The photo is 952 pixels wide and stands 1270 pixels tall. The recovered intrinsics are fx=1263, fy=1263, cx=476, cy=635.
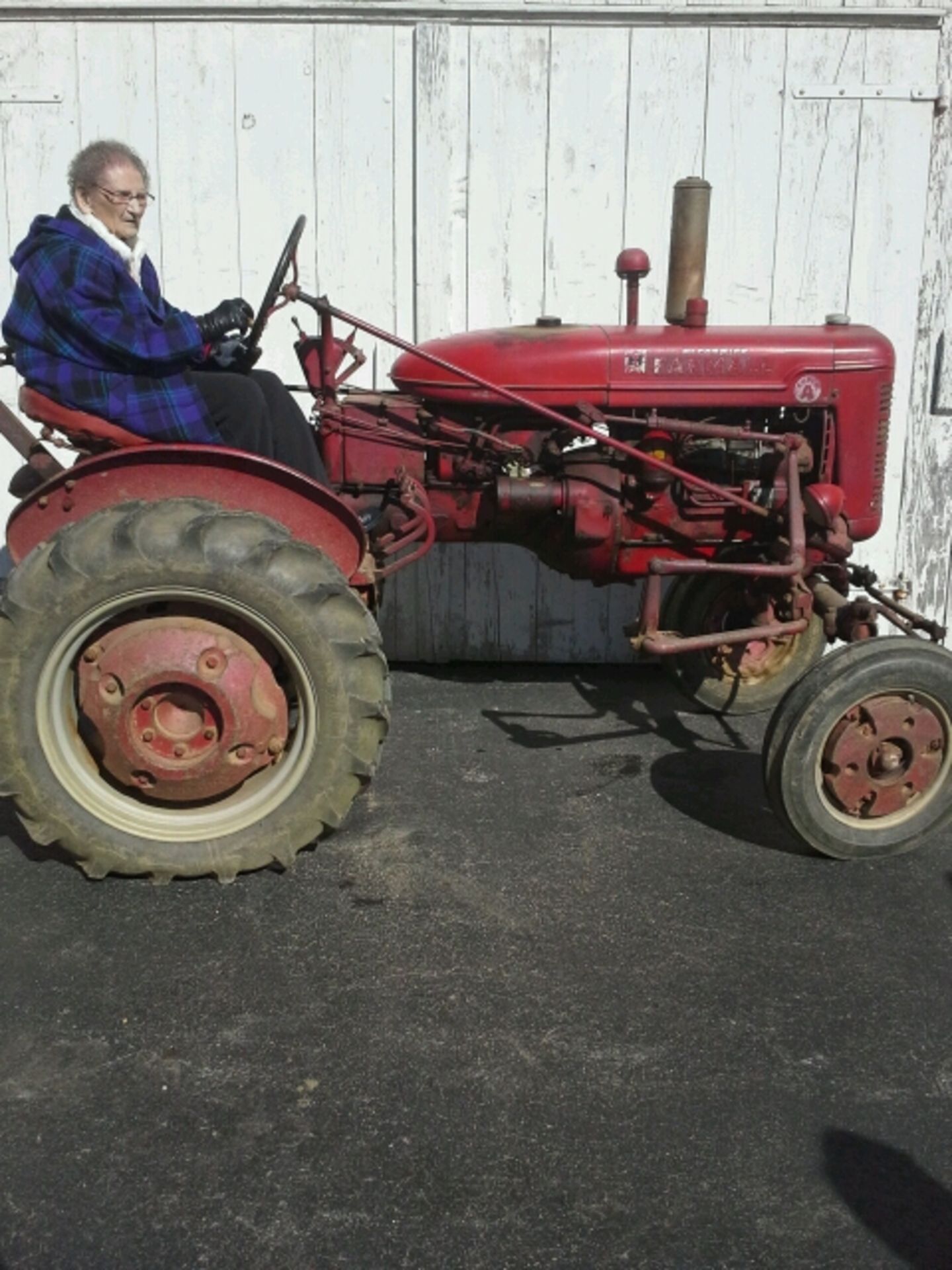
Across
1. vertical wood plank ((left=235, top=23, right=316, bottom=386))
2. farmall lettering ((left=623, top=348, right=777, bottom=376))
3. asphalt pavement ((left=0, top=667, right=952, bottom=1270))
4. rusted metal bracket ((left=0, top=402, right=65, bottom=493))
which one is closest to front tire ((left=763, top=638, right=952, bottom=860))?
asphalt pavement ((left=0, top=667, right=952, bottom=1270))

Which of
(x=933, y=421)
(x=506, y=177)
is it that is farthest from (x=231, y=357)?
(x=933, y=421)

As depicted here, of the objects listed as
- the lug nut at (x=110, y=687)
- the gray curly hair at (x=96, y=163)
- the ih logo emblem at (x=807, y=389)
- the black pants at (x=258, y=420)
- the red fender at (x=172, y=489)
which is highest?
the gray curly hair at (x=96, y=163)

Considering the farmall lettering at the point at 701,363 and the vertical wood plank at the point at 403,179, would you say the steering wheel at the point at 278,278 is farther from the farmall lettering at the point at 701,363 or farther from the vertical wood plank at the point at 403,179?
the vertical wood plank at the point at 403,179

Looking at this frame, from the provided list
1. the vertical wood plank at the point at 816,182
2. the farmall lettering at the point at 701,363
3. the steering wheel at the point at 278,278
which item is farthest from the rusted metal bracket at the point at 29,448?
the vertical wood plank at the point at 816,182

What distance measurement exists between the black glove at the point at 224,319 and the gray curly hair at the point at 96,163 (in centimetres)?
39

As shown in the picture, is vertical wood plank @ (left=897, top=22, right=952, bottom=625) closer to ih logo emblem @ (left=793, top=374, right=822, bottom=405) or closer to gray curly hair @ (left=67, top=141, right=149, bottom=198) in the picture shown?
ih logo emblem @ (left=793, top=374, right=822, bottom=405)

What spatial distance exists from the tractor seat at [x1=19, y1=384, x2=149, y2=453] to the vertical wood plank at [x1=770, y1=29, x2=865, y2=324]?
2734mm

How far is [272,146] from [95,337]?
6.32 feet

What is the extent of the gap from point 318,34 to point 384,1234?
4.09 m

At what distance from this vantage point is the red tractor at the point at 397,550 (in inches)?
123

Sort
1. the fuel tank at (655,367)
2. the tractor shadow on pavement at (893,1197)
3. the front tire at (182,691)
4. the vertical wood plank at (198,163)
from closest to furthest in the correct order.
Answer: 1. the tractor shadow on pavement at (893,1197)
2. the front tire at (182,691)
3. the fuel tank at (655,367)
4. the vertical wood plank at (198,163)

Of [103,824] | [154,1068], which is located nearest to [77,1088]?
[154,1068]

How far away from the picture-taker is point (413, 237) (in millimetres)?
4820

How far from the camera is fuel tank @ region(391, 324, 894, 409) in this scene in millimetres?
3594
